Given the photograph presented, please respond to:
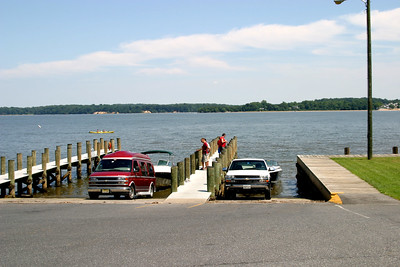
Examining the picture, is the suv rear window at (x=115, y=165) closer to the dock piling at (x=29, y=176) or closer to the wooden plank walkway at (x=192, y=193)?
the wooden plank walkway at (x=192, y=193)

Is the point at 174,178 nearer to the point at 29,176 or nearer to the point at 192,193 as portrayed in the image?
the point at 192,193

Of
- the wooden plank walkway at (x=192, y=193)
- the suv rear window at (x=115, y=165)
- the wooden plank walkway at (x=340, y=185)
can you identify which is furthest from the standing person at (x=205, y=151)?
Result: the suv rear window at (x=115, y=165)

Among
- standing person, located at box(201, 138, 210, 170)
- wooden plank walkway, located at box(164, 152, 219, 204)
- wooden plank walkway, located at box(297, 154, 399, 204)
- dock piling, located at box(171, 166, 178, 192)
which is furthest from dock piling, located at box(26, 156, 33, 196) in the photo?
wooden plank walkway, located at box(297, 154, 399, 204)

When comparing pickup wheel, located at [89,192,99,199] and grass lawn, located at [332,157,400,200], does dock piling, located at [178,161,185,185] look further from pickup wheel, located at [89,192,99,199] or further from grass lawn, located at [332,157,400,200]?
grass lawn, located at [332,157,400,200]

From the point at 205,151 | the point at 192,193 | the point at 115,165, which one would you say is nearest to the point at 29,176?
the point at 115,165

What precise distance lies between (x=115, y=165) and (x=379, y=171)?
12228 mm

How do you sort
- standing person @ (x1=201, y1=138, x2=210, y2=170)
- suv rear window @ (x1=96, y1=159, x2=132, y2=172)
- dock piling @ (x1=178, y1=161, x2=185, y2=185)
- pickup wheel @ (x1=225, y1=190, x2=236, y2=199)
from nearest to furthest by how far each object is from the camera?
suv rear window @ (x1=96, y1=159, x2=132, y2=172) → pickup wheel @ (x1=225, y1=190, x2=236, y2=199) → dock piling @ (x1=178, y1=161, x2=185, y2=185) → standing person @ (x1=201, y1=138, x2=210, y2=170)

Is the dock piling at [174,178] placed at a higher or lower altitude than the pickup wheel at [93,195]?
higher

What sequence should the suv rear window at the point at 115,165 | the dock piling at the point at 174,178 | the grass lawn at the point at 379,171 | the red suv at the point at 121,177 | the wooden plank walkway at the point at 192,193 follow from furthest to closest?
the suv rear window at the point at 115,165
the dock piling at the point at 174,178
the red suv at the point at 121,177
the grass lawn at the point at 379,171
the wooden plank walkway at the point at 192,193

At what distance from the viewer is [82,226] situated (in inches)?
476

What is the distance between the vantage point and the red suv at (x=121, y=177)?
19.4 meters

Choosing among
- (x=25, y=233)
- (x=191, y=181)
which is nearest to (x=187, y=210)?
(x=25, y=233)

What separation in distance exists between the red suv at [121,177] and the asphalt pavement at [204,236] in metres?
3.74

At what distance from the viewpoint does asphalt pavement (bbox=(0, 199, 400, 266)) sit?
8.71 meters
